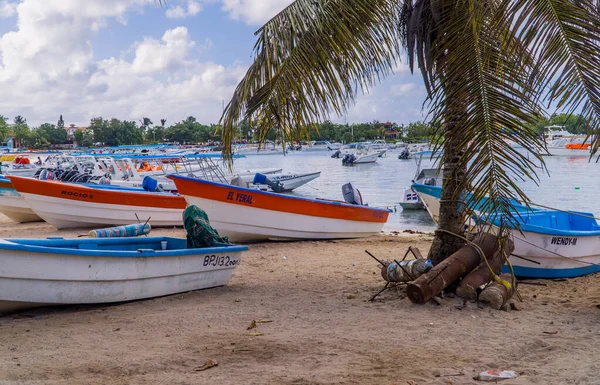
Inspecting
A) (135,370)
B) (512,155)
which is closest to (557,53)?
(512,155)

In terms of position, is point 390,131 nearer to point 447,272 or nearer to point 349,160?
point 349,160

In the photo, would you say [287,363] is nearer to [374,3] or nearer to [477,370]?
[477,370]

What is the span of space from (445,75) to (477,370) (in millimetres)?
3533

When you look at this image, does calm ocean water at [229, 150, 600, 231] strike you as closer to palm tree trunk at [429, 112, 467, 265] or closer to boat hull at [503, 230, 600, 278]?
boat hull at [503, 230, 600, 278]

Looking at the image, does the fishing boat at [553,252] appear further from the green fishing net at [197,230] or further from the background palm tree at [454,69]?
the green fishing net at [197,230]

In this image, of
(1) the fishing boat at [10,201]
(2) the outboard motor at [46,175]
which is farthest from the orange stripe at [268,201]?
(2) the outboard motor at [46,175]

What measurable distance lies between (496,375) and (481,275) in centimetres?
288

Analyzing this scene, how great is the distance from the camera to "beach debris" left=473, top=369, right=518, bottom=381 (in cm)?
521

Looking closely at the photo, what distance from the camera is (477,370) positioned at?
5504 mm

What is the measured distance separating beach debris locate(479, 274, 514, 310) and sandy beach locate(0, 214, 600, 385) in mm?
109

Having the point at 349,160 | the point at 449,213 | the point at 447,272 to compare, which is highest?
the point at 449,213

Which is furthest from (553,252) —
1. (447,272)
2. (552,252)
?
(447,272)

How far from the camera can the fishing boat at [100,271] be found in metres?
7.04

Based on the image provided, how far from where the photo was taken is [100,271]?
762cm
